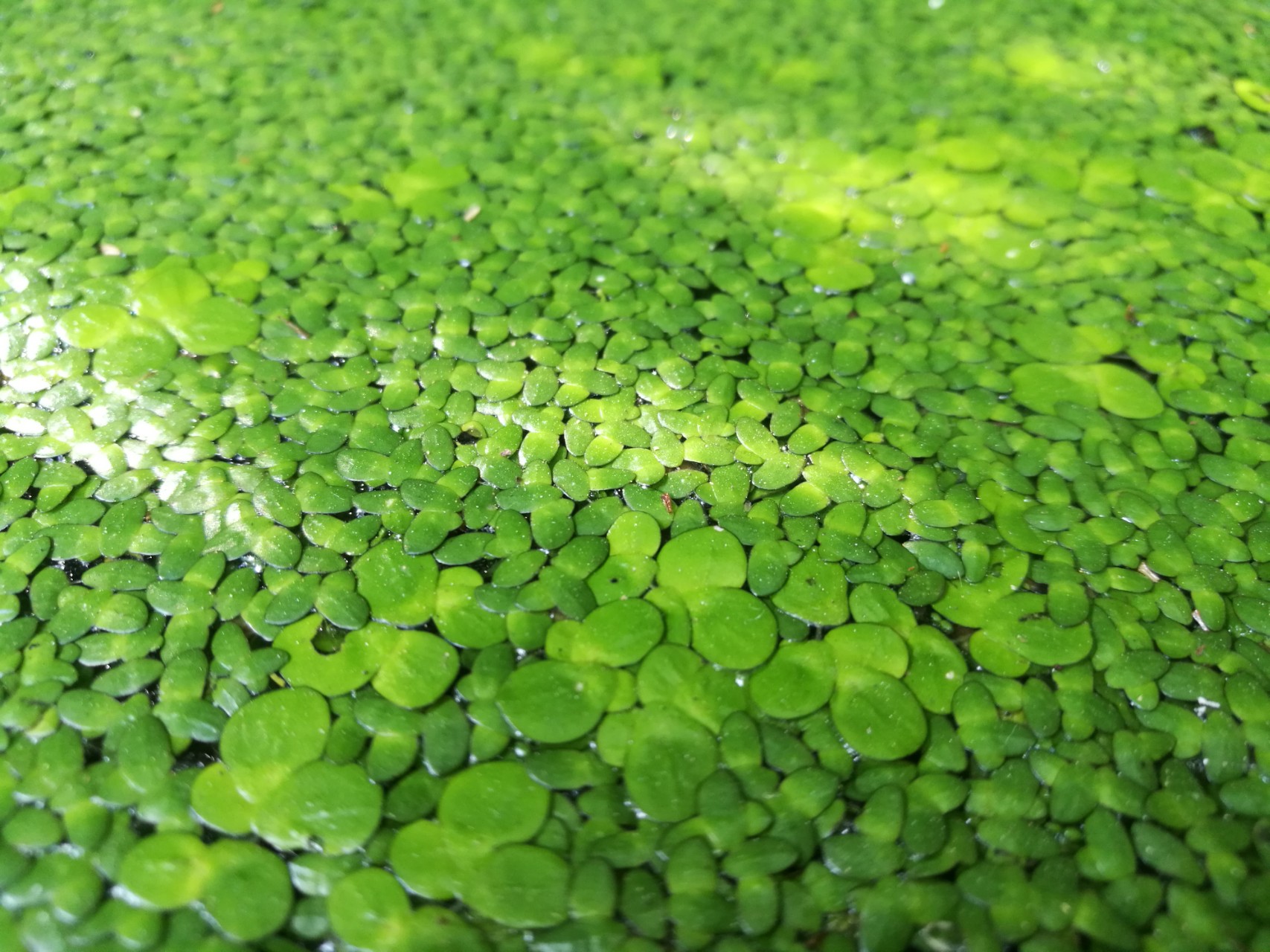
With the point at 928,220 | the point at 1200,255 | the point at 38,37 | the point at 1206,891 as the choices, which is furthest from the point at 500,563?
the point at 38,37

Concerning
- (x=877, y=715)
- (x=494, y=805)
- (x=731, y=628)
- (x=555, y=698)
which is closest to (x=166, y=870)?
(x=494, y=805)

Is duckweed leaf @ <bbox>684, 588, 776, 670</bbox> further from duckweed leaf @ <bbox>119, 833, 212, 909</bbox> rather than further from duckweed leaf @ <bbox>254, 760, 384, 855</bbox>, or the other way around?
duckweed leaf @ <bbox>119, 833, 212, 909</bbox>

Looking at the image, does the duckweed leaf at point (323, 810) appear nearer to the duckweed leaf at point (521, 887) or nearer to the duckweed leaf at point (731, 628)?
the duckweed leaf at point (521, 887)

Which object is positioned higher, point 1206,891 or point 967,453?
point 967,453

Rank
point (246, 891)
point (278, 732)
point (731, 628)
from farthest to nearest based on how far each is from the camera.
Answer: point (731, 628) < point (278, 732) < point (246, 891)

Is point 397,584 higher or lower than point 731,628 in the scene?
higher

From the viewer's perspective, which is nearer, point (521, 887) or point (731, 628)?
point (521, 887)

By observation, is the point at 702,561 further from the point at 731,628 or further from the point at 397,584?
the point at 397,584

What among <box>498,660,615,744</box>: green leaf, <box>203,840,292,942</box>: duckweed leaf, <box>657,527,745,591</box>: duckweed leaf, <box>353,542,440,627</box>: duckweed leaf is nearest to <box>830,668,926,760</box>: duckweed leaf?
<box>657,527,745,591</box>: duckweed leaf

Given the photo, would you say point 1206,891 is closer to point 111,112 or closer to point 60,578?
point 60,578
